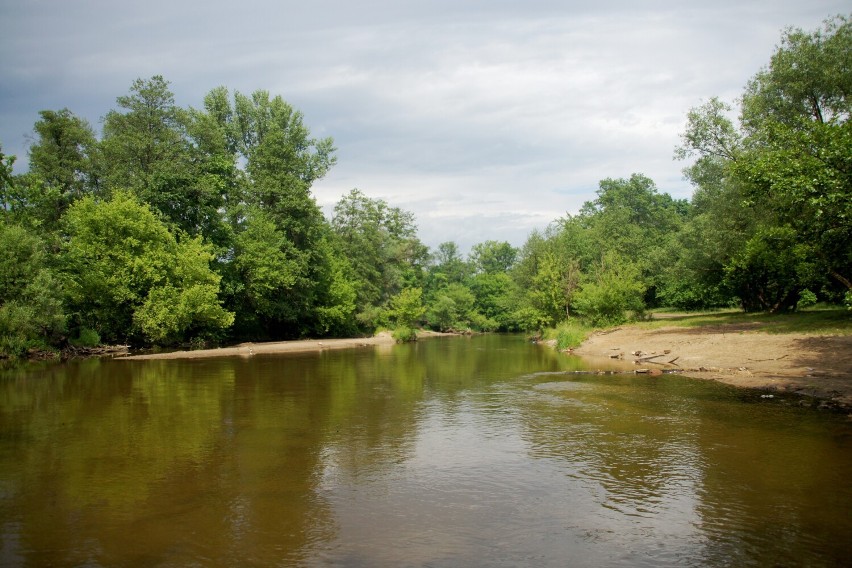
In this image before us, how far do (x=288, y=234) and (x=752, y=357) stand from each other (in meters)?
42.5

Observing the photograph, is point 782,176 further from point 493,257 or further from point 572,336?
point 493,257

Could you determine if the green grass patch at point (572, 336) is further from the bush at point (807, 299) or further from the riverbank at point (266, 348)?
the riverbank at point (266, 348)

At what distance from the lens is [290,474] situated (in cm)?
1150

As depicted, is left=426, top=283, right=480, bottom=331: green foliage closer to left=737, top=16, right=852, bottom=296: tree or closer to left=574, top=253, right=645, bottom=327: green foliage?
left=574, top=253, right=645, bottom=327: green foliage

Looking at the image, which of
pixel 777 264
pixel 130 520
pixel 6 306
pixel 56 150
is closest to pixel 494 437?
pixel 130 520

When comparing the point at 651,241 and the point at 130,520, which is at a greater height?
the point at 651,241

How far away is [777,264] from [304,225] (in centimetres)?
3950

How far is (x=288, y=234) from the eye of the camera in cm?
5581

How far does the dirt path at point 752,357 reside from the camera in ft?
63.1

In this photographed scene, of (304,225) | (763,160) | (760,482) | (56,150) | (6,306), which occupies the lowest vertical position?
(760,482)

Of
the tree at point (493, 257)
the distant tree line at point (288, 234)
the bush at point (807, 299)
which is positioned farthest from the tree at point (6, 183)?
the tree at point (493, 257)

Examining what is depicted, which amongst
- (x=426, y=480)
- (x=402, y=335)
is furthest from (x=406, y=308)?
(x=426, y=480)

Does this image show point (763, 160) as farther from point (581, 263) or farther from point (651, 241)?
point (651, 241)

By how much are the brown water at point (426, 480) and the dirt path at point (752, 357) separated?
1.88 meters
